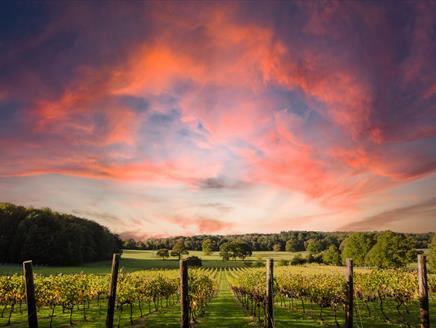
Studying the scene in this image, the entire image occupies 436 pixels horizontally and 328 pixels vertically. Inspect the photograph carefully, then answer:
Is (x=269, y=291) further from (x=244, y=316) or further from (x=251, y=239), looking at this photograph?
(x=251, y=239)

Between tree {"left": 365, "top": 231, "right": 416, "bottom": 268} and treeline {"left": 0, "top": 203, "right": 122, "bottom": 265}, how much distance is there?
2946 inches

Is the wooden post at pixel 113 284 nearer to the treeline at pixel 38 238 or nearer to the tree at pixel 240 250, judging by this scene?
the treeline at pixel 38 238

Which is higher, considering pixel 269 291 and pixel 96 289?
pixel 269 291

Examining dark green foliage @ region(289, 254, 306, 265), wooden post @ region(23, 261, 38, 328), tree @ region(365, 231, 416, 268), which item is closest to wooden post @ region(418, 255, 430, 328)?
wooden post @ region(23, 261, 38, 328)

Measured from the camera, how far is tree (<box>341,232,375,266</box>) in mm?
108688

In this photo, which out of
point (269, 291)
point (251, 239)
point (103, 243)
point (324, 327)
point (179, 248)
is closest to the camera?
point (269, 291)

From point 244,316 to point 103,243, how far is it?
96.9 metres

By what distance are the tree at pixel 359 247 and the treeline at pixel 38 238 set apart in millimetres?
76551

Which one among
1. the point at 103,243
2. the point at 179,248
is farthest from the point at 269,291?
the point at 179,248

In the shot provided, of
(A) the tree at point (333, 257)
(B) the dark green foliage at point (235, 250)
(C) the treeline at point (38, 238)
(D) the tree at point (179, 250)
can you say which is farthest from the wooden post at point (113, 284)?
(B) the dark green foliage at point (235, 250)

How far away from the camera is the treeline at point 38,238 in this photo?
86.8 meters

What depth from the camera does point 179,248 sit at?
156000mm

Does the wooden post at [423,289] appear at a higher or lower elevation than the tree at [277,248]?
lower

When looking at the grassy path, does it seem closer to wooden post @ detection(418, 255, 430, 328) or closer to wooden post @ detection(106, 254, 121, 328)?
wooden post @ detection(106, 254, 121, 328)
